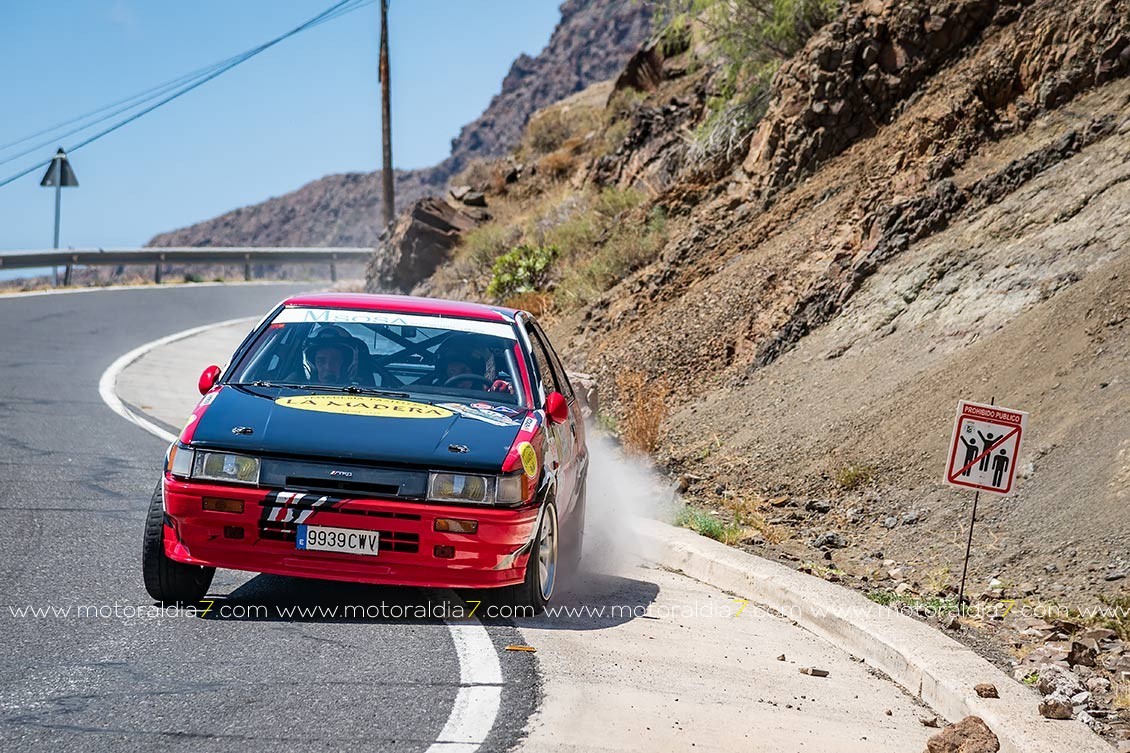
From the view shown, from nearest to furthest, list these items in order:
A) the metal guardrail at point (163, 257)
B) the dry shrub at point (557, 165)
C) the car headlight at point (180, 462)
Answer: the car headlight at point (180, 462)
the dry shrub at point (557, 165)
the metal guardrail at point (163, 257)

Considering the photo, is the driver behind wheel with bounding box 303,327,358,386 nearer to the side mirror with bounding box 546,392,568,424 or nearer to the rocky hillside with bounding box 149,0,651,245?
the side mirror with bounding box 546,392,568,424

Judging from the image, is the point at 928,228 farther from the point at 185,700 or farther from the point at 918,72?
the point at 185,700

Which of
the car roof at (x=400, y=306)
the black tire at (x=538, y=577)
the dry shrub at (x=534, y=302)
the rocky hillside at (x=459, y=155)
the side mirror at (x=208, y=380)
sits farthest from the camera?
the rocky hillside at (x=459, y=155)

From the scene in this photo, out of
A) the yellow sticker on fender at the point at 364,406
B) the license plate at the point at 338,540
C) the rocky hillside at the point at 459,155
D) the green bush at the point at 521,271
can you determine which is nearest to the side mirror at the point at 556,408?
the yellow sticker on fender at the point at 364,406

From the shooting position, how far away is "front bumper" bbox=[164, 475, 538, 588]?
652 centimetres

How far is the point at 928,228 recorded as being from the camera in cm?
1463

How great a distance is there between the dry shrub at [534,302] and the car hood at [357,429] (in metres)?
14.5

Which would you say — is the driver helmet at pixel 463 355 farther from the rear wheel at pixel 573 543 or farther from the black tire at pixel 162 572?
the black tire at pixel 162 572

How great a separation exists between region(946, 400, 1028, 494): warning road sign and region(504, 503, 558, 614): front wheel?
92.2 inches

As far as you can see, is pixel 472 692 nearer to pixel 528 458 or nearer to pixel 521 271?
pixel 528 458

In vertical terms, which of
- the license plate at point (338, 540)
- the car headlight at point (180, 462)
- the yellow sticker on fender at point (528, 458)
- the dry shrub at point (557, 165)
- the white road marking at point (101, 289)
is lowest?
the white road marking at point (101, 289)

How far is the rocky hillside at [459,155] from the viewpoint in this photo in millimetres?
137875

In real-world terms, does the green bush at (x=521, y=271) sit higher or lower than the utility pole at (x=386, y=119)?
lower

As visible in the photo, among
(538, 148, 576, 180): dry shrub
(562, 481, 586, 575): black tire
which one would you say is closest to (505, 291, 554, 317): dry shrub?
(538, 148, 576, 180): dry shrub
